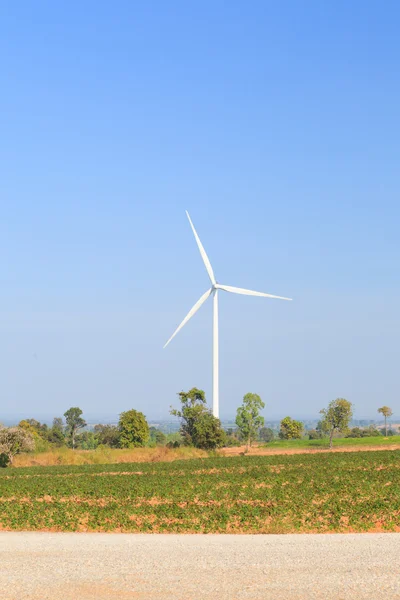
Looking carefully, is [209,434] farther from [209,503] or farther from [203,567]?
[203,567]

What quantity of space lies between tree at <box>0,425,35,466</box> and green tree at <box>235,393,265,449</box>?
4490 centimetres

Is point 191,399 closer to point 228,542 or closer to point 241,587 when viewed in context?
point 228,542

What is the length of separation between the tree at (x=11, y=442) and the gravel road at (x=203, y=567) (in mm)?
49125

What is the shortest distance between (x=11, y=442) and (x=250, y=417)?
157 ft

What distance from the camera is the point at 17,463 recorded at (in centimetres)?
7412

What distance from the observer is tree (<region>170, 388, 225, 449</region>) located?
87062 millimetres

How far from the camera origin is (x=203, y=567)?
20.1 metres

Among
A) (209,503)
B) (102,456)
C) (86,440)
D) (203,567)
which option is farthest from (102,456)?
(86,440)

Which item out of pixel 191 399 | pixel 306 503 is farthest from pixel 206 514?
pixel 191 399

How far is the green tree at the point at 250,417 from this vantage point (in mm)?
112562

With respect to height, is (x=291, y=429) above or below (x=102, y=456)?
above

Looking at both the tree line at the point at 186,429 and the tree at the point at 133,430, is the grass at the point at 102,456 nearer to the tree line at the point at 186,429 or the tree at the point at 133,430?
the tree line at the point at 186,429

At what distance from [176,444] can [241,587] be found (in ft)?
229

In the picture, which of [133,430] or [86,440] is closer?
[133,430]
